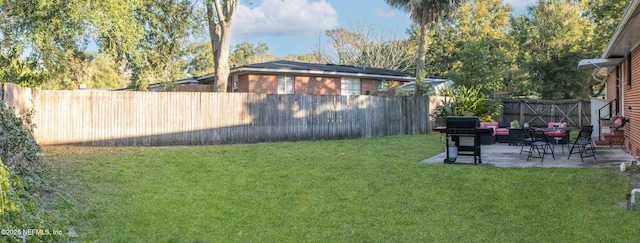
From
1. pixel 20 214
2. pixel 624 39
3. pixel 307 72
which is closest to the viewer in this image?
pixel 20 214

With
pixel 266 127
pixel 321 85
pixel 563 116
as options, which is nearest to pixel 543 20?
pixel 563 116

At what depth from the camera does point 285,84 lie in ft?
76.8

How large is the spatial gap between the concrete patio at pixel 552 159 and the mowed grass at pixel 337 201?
0.76m

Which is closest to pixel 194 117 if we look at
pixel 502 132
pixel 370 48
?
pixel 502 132

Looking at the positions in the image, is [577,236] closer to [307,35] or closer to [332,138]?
[332,138]

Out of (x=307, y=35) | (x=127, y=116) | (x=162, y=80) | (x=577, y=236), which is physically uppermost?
(x=307, y=35)

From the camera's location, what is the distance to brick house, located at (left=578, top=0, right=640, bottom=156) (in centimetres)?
778

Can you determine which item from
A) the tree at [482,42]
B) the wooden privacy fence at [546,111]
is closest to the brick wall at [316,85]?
the tree at [482,42]

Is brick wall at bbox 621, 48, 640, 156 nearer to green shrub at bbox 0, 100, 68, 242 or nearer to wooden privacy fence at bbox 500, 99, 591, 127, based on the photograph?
green shrub at bbox 0, 100, 68, 242

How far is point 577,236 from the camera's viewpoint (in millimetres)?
4633

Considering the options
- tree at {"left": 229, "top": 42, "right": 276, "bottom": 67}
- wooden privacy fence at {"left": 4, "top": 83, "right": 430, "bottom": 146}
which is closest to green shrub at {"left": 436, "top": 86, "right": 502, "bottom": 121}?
wooden privacy fence at {"left": 4, "top": 83, "right": 430, "bottom": 146}

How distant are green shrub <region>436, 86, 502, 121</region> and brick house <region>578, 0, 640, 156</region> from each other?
6.60m

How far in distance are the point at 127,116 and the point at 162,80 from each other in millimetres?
6347

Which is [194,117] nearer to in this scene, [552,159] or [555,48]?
[552,159]
